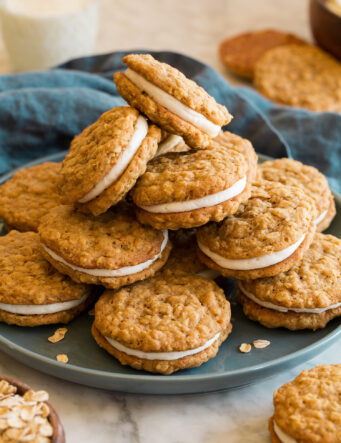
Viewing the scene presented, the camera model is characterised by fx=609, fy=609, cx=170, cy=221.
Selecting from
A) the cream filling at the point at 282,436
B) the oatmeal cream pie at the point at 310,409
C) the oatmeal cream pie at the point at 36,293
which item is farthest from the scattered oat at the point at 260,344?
the oatmeal cream pie at the point at 36,293

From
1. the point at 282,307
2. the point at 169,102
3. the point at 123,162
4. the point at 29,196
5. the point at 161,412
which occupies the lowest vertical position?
the point at 161,412

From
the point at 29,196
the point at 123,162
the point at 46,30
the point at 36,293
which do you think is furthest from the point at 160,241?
the point at 46,30

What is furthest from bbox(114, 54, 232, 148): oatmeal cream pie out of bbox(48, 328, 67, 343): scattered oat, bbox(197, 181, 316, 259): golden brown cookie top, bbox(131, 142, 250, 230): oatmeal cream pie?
bbox(48, 328, 67, 343): scattered oat

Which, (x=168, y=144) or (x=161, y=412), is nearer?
(x=161, y=412)

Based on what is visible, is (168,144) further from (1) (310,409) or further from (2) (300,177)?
(1) (310,409)

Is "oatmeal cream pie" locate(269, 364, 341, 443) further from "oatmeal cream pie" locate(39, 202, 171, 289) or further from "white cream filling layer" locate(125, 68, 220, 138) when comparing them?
"white cream filling layer" locate(125, 68, 220, 138)

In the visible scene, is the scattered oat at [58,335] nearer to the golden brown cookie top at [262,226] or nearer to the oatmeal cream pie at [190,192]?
the oatmeal cream pie at [190,192]

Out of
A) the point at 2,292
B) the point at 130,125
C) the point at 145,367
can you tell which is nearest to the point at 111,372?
the point at 145,367
